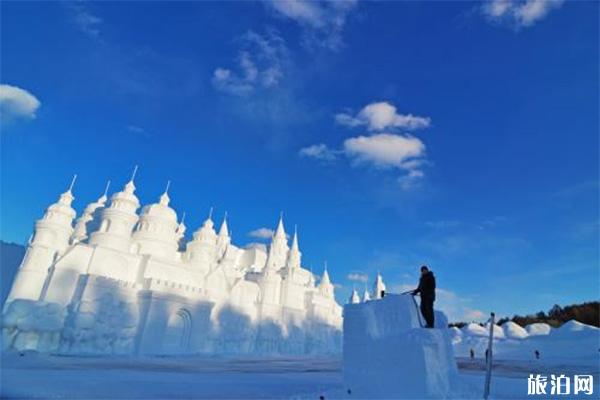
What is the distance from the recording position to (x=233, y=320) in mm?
39812

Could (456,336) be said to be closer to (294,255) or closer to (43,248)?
(294,255)

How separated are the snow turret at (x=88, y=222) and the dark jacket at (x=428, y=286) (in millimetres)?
37169

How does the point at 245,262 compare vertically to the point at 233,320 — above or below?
above

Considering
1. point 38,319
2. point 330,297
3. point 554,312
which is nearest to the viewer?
point 38,319

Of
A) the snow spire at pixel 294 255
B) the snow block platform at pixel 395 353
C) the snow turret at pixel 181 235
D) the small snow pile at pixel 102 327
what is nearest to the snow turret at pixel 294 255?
the snow spire at pixel 294 255

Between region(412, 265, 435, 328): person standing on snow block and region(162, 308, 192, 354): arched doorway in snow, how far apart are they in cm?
2877

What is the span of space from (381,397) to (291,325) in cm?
4201

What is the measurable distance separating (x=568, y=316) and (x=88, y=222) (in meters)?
77.2

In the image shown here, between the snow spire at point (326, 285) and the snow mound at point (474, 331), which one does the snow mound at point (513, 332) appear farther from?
the snow spire at point (326, 285)

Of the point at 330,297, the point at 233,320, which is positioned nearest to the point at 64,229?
the point at 233,320

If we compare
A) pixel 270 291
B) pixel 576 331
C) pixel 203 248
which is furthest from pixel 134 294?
pixel 576 331

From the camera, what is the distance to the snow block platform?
693 cm

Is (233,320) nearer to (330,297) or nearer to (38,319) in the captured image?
(38,319)

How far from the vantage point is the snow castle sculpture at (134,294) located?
27969 millimetres
